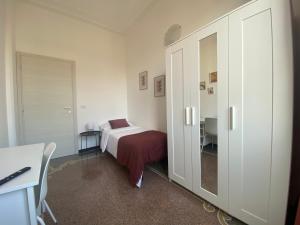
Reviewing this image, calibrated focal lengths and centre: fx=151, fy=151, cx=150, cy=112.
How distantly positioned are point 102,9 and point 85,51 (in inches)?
40.9

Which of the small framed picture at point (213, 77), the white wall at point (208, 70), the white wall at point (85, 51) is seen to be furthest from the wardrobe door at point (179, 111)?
the white wall at point (85, 51)

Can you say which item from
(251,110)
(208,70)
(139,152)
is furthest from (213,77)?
(139,152)

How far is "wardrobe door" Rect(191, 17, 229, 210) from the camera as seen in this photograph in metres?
1.55

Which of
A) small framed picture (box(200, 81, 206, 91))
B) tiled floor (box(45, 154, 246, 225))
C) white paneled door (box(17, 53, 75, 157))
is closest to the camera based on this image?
tiled floor (box(45, 154, 246, 225))

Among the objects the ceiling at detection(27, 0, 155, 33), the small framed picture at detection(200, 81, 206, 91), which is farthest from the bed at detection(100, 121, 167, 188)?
the ceiling at detection(27, 0, 155, 33)

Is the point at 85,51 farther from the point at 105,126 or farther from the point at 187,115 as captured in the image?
the point at 187,115

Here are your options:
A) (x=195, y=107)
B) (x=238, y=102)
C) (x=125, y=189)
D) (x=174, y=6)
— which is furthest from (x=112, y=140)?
(x=174, y=6)

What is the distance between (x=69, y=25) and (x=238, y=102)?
397 cm

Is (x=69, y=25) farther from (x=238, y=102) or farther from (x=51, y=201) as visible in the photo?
(x=238, y=102)

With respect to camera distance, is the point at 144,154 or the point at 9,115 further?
the point at 9,115

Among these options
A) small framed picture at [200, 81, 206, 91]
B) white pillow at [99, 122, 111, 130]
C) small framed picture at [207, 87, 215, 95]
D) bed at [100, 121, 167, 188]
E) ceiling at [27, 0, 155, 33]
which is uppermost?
ceiling at [27, 0, 155, 33]

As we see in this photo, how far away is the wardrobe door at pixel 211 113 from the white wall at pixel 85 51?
289 centimetres

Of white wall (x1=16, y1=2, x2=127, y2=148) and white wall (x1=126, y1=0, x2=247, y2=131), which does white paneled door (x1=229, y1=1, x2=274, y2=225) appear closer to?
white wall (x1=126, y1=0, x2=247, y2=131)

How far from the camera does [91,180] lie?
2453 millimetres
